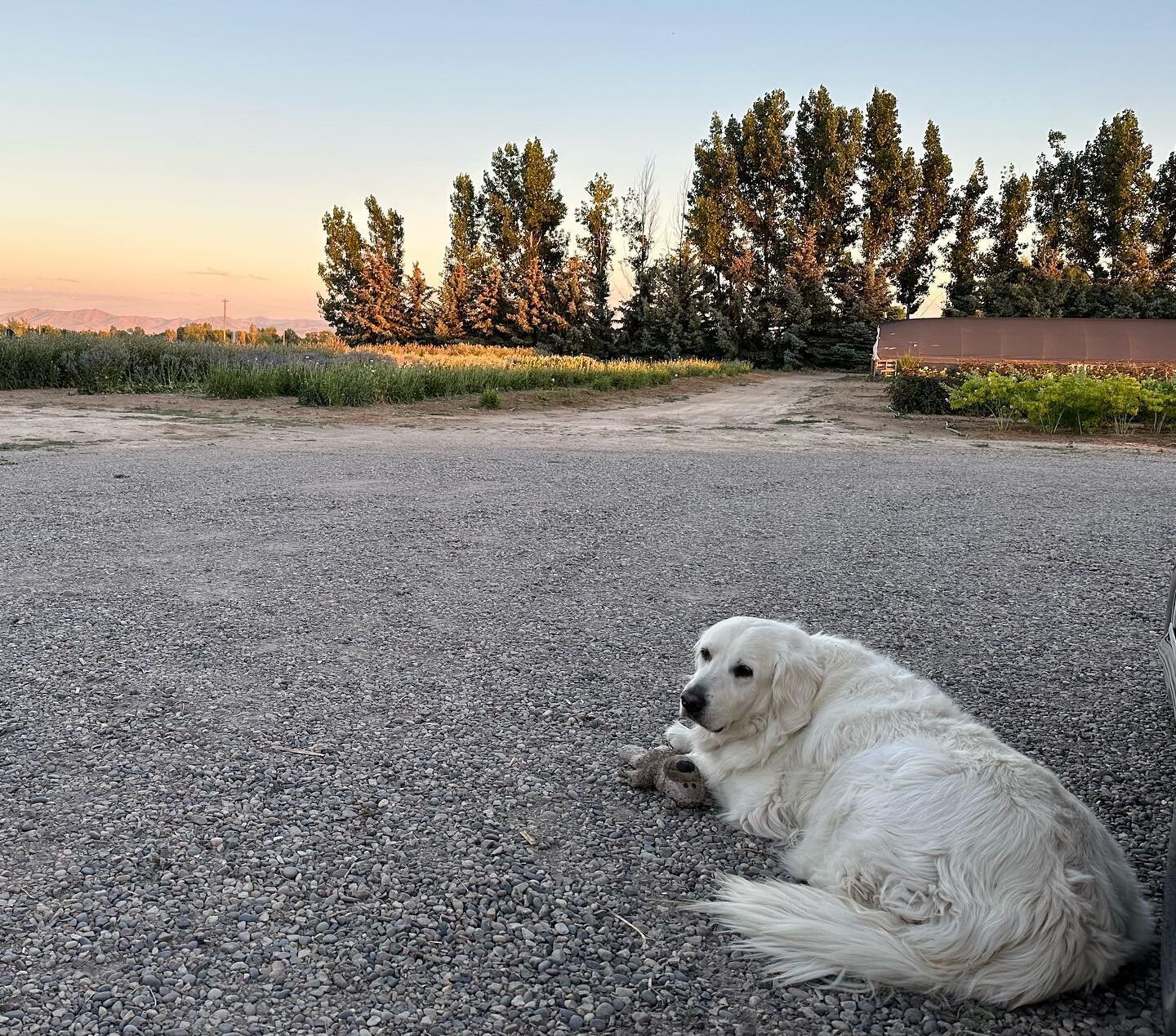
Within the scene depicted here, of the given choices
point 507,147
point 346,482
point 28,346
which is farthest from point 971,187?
point 346,482

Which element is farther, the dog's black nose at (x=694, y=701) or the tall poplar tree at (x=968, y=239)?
the tall poplar tree at (x=968, y=239)

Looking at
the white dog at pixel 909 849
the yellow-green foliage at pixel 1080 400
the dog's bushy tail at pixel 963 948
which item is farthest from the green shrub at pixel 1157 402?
the dog's bushy tail at pixel 963 948

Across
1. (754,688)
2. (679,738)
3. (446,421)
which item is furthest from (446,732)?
(446,421)

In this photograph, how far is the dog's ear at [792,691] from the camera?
9.44 feet

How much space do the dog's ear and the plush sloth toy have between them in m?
0.34

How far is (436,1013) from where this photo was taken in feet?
6.61

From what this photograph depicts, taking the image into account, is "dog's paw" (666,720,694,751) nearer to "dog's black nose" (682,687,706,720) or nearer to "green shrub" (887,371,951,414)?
"dog's black nose" (682,687,706,720)

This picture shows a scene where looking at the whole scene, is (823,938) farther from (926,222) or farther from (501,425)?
(926,222)

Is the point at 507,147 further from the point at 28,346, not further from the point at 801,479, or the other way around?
the point at 801,479

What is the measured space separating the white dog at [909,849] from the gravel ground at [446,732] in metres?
0.09

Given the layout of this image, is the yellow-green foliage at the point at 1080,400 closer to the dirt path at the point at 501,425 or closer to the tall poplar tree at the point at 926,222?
the dirt path at the point at 501,425

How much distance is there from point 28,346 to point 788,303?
36.1m

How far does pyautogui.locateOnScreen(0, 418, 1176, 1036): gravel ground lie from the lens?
210 centimetres

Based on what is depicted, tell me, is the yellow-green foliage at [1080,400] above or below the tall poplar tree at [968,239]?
below
